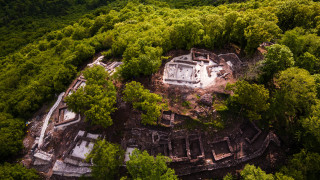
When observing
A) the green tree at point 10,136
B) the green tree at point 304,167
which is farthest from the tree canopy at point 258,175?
the green tree at point 10,136

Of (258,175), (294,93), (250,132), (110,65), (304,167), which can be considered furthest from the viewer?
(110,65)

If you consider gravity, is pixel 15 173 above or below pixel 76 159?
below

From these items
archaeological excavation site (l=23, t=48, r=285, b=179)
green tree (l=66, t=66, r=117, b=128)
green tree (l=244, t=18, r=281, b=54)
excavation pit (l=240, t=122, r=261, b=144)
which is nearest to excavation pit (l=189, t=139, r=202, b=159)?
archaeological excavation site (l=23, t=48, r=285, b=179)

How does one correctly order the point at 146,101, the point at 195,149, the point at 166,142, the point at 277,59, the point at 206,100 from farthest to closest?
1. the point at 206,100
2. the point at 166,142
3. the point at 277,59
4. the point at 195,149
5. the point at 146,101

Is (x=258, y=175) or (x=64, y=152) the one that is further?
(x=64, y=152)

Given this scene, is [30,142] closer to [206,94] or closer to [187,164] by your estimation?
[187,164]

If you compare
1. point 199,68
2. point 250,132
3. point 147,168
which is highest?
point 199,68

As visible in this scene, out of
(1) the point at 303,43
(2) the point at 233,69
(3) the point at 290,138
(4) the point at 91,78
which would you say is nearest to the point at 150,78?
(4) the point at 91,78

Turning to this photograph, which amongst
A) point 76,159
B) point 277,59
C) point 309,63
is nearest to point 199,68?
point 277,59

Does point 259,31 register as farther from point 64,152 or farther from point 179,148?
point 64,152
